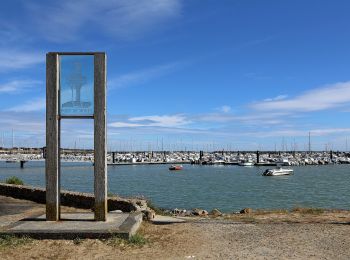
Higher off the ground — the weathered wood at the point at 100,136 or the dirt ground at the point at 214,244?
the weathered wood at the point at 100,136

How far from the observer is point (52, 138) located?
1202cm

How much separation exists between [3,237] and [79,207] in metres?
6.86

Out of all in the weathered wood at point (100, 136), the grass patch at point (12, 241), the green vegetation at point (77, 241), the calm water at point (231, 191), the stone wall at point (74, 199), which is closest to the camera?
the grass patch at point (12, 241)

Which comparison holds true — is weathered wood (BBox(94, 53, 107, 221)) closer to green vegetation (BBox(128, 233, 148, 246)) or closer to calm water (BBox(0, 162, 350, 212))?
green vegetation (BBox(128, 233, 148, 246))

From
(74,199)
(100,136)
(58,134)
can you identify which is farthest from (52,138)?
(74,199)

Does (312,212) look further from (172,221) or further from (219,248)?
(219,248)

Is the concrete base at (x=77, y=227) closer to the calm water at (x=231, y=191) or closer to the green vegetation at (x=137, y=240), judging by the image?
the green vegetation at (x=137, y=240)

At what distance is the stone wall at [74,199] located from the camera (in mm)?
15273

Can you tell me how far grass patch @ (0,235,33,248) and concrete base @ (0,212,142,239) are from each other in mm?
126

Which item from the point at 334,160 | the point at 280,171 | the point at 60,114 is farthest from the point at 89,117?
the point at 334,160

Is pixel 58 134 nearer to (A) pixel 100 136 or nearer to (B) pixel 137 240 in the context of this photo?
(A) pixel 100 136

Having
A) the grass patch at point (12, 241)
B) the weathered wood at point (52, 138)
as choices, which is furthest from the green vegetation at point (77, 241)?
the weathered wood at point (52, 138)

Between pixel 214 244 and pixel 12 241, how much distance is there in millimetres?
4169

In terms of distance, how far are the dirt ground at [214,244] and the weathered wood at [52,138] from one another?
174 centimetres
